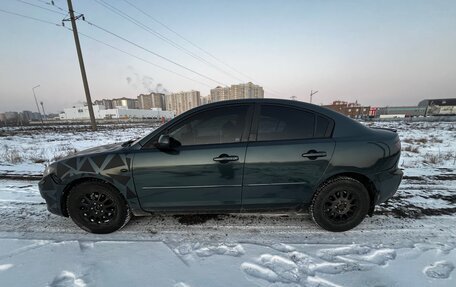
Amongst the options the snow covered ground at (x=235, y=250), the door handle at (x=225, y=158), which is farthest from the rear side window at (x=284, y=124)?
the snow covered ground at (x=235, y=250)

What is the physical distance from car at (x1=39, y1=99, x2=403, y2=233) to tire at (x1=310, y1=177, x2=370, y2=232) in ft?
0.04

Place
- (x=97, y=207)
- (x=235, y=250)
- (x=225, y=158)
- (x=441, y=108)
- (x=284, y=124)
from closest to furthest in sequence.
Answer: (x=235, y=250) → (x=225, y=158) → (x=284, y=124) → (x=97, y=207) → (x=441, y=108)

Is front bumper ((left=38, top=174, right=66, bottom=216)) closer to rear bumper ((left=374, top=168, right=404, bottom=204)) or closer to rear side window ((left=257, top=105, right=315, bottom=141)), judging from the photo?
rear side window ((left=257, top=105, right=315, bottom=141))

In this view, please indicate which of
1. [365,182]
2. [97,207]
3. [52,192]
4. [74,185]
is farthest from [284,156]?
[52,192]

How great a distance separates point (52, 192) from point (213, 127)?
2.33 meters

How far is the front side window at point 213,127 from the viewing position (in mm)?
2752

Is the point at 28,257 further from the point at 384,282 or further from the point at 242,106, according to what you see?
the point at 384,282

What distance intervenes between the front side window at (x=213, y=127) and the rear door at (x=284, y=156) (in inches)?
8.2

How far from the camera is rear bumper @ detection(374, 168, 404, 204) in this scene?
2.78m

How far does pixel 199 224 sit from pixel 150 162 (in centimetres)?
116

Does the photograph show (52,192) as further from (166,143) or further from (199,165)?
(199,165)

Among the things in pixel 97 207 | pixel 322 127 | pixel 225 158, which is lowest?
pixel 97 207

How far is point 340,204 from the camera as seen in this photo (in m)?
2.84

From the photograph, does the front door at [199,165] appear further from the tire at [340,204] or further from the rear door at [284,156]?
the tire at [340,204]
